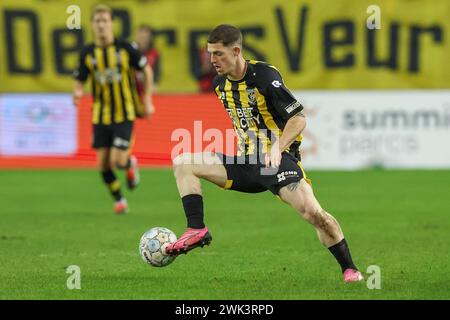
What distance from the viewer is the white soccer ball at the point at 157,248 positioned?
25.7ft

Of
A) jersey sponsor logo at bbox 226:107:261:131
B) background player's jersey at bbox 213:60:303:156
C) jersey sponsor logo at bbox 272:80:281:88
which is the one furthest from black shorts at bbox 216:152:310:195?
jersey sponsor logo at bbox 272:80:281:88

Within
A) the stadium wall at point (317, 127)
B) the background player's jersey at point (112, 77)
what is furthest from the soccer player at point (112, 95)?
the stadium wall at point (317, 127)

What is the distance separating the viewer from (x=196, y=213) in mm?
7832

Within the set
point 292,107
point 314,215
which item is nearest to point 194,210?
point 314,215

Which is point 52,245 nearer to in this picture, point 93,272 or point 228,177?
point 93,272

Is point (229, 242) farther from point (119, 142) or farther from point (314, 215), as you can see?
point (119, 142)

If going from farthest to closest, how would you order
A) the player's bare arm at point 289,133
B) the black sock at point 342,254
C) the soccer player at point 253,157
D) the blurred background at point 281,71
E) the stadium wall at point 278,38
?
the stadium wall at point 278,38, the blurred background at point 281,71, the black sock at point 342,254, the soccer player at point 253,157, the player's bare arm at point 289,133

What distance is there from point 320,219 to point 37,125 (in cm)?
1161

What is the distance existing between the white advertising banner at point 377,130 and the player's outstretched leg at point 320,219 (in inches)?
419

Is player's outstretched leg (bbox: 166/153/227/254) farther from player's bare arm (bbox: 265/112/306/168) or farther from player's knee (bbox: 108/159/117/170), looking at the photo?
player's knee (bbox: 108/159/117/170)

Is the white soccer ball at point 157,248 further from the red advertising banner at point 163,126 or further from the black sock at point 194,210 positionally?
the red advertising banner at point 163,126

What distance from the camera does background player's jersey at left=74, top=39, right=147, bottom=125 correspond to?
43.0ft
